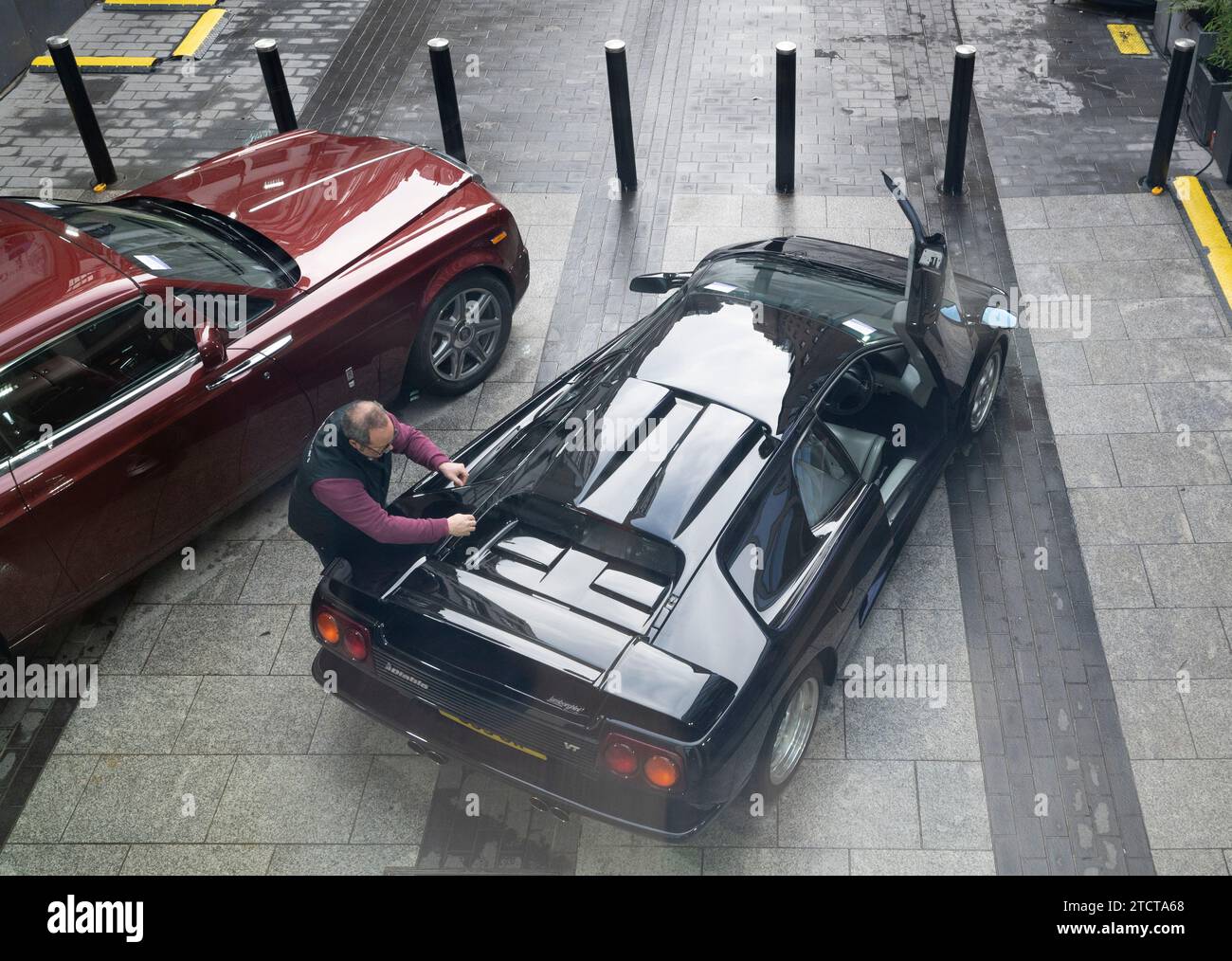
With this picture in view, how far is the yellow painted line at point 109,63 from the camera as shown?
11102 millimetres

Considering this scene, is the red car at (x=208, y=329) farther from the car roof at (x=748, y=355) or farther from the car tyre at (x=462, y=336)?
the car roof at (x=748, y=355)

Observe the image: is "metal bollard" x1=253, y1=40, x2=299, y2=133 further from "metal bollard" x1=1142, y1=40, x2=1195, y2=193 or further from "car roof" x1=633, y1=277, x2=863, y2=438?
"metal bollard" x1=1142, y1=40, x2=1195, y2=193

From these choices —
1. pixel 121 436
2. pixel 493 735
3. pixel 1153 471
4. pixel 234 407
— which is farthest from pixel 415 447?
pixel 1153 471

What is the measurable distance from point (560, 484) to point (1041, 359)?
3.95 meters

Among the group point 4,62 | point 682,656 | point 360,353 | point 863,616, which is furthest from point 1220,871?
point 4,62

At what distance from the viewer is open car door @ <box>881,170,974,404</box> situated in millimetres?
5672

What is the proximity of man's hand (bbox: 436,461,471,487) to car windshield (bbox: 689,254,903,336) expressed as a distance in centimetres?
157

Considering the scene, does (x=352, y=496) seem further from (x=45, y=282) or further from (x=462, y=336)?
(x=462, y=336)

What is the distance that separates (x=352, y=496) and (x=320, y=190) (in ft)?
9.45

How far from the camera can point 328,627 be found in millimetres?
4844

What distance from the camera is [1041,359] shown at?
23.9 ft

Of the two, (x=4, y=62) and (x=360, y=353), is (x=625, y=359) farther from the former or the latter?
(x=4, y=62)

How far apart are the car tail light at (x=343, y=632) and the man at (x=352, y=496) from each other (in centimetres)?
30

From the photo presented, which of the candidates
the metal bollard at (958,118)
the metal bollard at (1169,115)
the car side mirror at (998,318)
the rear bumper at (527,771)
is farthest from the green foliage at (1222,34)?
the rear bumper at (527,771)
